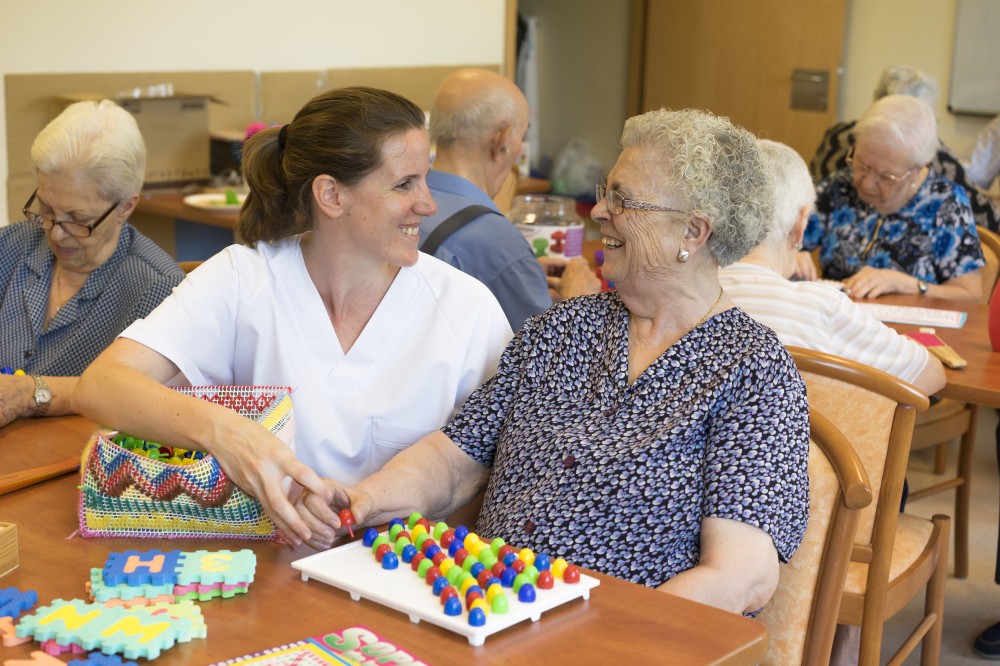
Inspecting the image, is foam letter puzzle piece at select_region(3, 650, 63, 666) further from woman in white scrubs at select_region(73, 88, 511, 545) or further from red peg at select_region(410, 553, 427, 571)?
woman in white scrubs at select_region(73, 88, 511, 545)

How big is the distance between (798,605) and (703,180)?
67cm

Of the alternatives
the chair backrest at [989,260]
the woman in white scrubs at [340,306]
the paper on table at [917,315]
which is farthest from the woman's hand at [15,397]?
the chair backrest at [989,260]

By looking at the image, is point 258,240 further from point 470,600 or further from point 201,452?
point 470,600

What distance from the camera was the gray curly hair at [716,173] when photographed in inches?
66.2

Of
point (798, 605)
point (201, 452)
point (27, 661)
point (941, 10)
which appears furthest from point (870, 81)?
point (27, 661)

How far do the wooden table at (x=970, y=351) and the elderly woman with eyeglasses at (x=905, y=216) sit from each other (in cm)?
8

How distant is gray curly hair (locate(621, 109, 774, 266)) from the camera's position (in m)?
1.68

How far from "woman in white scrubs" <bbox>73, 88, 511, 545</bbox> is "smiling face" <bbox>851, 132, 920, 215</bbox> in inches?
70.4

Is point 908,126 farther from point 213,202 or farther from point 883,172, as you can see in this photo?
point 213,202

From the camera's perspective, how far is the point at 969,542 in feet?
11.0

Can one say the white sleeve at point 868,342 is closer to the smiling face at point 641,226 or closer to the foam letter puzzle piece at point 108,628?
the smiling face at point 641,226

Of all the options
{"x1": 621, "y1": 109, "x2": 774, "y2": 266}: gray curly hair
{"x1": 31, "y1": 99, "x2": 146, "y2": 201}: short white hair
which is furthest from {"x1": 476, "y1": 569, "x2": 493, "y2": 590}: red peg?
{"x1": 31, "y1": 99, "x2": 146, "y2": 201}: short white hair

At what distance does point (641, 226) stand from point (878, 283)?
5.20ft

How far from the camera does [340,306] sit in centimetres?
184
